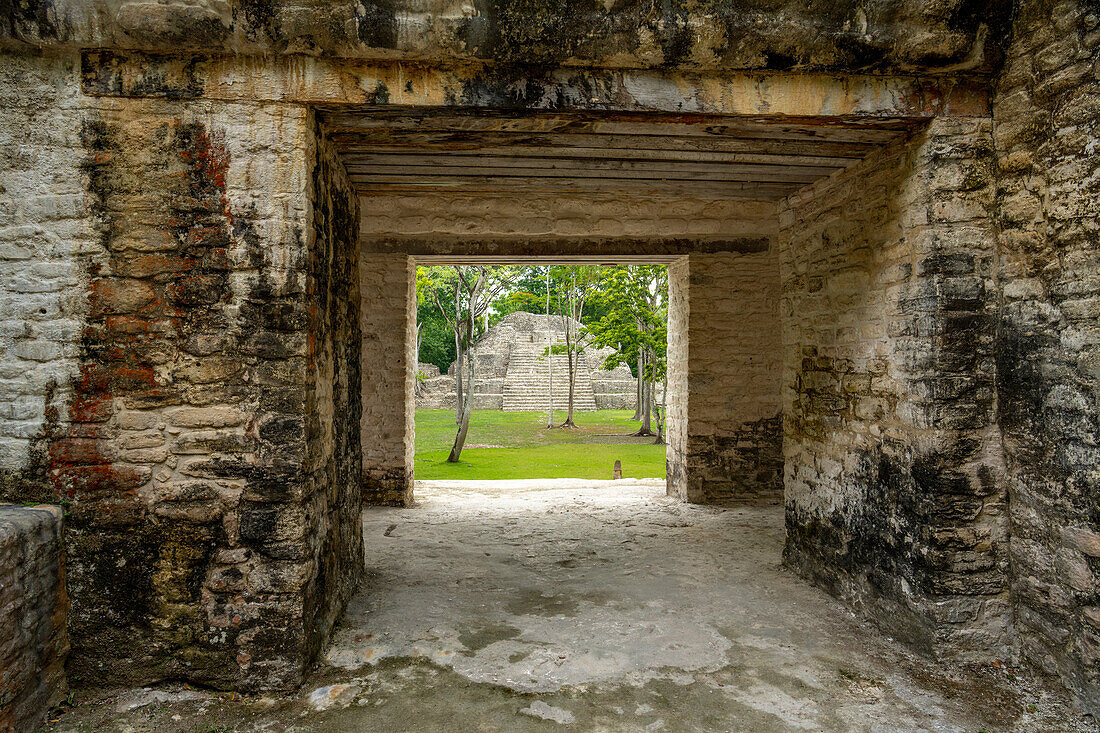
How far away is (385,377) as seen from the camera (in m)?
6.45

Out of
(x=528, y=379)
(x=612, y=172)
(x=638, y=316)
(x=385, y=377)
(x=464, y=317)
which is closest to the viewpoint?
(x=612, y=172)

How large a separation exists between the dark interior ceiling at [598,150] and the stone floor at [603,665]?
2575 mm

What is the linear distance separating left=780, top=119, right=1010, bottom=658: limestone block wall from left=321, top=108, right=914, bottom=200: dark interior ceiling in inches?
13.5

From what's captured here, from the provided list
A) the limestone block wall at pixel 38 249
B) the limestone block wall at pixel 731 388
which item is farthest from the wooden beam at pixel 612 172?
the limestone block wall at pixel 731 388

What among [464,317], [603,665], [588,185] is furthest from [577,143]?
[464,317]

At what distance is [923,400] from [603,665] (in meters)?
2.00

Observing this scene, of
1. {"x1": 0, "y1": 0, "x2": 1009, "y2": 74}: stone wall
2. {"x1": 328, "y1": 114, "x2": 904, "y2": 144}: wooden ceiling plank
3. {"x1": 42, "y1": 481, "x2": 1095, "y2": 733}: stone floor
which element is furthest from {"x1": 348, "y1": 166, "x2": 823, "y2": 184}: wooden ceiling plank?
{"x1": 42, "y1": 481, "x2": 1095, "y2": 733}: stone floor

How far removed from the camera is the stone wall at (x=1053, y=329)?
8.20ft

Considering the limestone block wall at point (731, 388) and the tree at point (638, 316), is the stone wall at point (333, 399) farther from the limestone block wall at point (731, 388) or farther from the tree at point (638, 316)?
the tree at point (638, 316)

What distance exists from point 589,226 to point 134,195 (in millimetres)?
3666

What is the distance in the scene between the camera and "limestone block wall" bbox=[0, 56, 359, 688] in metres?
2.62

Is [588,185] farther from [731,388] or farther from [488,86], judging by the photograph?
[731,388]

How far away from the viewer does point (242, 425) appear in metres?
2.68

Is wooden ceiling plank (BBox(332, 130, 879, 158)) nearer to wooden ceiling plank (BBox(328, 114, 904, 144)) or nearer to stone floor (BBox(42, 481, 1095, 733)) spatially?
wooden ceiling plank (BBox(328, 114, 904, 144))
